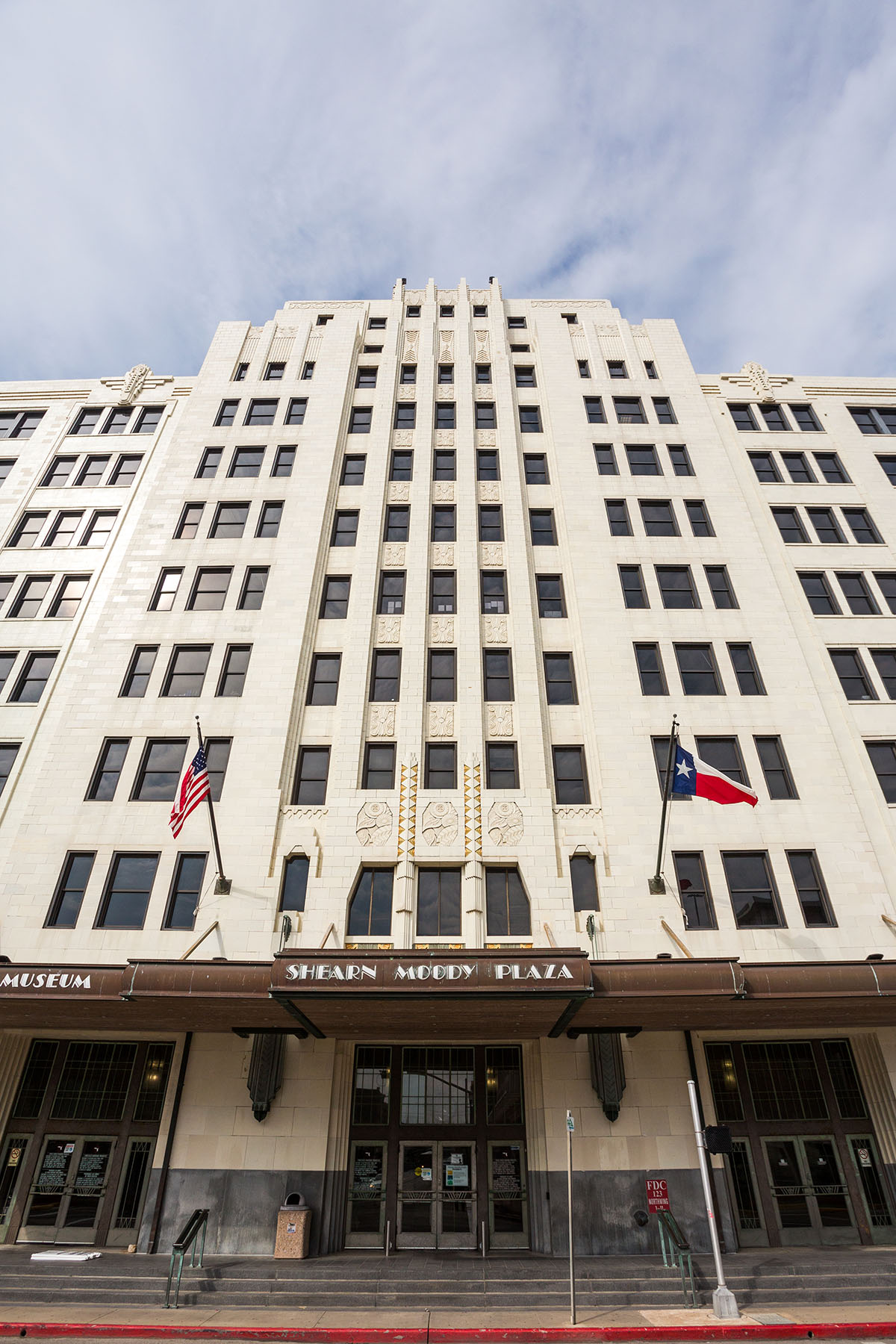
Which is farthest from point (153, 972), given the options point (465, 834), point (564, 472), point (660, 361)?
point (660, 361)

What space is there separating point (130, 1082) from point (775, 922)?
1934cm

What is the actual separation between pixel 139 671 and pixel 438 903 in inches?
542

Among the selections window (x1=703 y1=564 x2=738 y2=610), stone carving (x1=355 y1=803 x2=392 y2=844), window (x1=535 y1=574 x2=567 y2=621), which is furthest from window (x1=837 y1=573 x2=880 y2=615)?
stone carving (x1=355 y1=803 x2=392 y2=844)

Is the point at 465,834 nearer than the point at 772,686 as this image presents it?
Yes

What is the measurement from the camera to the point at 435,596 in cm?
2781

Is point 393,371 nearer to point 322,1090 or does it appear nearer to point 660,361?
point 660,361

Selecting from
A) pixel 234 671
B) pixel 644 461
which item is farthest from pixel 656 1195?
pixel 644 461

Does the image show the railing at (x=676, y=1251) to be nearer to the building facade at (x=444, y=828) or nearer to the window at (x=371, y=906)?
the building facade at (x=444, y=828)

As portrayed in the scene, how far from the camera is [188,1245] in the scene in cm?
1612

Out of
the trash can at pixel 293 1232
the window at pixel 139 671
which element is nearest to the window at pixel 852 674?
the trash can at pixel 293 1232

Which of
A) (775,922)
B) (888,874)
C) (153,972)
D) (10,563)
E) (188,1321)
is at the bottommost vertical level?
(188,1321)

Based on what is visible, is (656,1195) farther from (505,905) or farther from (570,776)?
(570,776)

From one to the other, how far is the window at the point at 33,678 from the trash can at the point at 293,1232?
1835cm

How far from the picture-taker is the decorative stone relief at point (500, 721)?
79.8 feet
